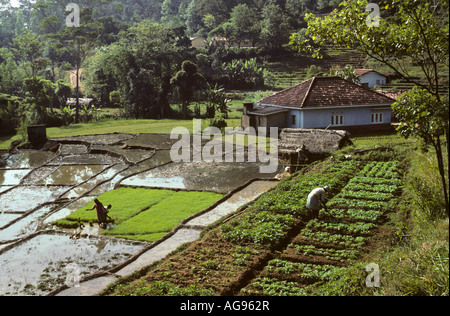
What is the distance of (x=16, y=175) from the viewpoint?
27.2 m

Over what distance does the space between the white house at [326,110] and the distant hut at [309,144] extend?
6549mm

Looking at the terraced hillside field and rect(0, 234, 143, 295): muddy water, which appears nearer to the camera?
the terraced hillside field

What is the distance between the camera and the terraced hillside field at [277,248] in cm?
1059

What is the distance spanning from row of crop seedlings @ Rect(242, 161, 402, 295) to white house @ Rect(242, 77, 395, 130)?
15121 mm

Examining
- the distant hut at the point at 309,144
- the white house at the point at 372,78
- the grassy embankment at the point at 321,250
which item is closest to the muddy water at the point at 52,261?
the grassy embankment at the point at 321,250

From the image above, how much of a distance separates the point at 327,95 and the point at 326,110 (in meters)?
1.42

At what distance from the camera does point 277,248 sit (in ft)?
42.3

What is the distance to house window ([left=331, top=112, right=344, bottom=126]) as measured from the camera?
34.2 meters

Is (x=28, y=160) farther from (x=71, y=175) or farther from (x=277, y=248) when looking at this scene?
(x=277, y=248)

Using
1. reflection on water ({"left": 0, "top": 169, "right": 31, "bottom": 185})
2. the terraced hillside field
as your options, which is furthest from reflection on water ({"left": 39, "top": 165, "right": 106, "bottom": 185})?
the terraced hillside field

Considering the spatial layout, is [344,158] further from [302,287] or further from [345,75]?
[345,75]

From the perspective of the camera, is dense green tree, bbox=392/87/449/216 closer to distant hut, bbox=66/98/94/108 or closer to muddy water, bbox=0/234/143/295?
muddy water, bbox=0/234/143/295

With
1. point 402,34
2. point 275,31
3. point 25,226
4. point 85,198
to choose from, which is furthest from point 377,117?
point 275,31

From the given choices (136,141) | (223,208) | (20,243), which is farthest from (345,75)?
(20,243)
